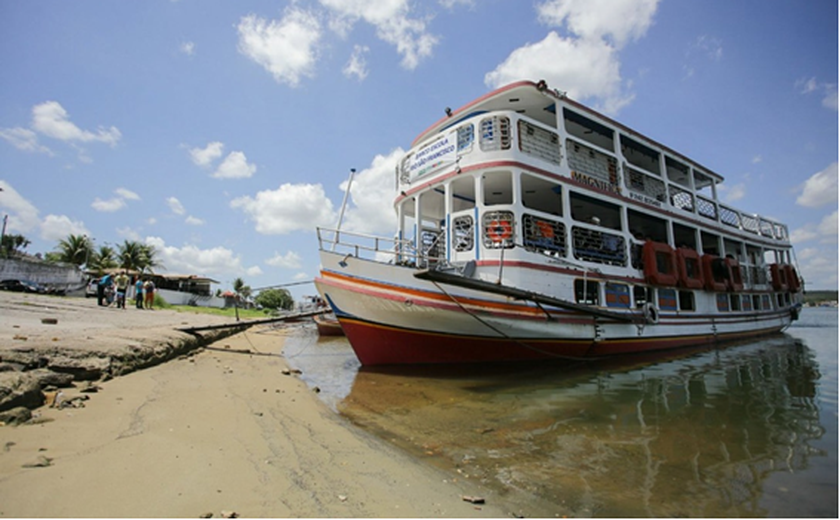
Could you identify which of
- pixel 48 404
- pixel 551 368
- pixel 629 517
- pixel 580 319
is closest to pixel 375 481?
pixel 629 517

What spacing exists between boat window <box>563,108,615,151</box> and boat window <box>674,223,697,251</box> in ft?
15.7

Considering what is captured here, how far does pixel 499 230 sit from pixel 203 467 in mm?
7623

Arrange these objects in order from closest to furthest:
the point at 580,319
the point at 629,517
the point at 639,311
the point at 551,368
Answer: the point at 629,517
the point at 551,368
the point at 580,319
the point at 639,311

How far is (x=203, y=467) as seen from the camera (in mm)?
2760

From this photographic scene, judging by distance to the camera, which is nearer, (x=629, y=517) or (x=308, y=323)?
(x=629, y=517)

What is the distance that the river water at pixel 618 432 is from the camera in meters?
3.01

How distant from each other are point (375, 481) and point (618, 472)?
2251 millimetres

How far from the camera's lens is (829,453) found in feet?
12.8

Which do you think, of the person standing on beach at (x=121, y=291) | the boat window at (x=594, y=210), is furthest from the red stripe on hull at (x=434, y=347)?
the person standing on beach at (x=121, y=291)

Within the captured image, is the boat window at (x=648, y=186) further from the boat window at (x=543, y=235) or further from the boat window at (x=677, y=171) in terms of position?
the boat window at (x=543, y=235)

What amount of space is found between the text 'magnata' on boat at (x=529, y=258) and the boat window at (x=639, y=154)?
0.28 feet

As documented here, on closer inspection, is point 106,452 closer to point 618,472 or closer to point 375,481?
point 375,481

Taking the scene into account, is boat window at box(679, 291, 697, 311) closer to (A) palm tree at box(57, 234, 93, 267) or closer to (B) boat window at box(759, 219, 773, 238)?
(B) boat window at box(759, 219, 773, 238)

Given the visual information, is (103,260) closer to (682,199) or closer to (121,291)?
(121,291)
